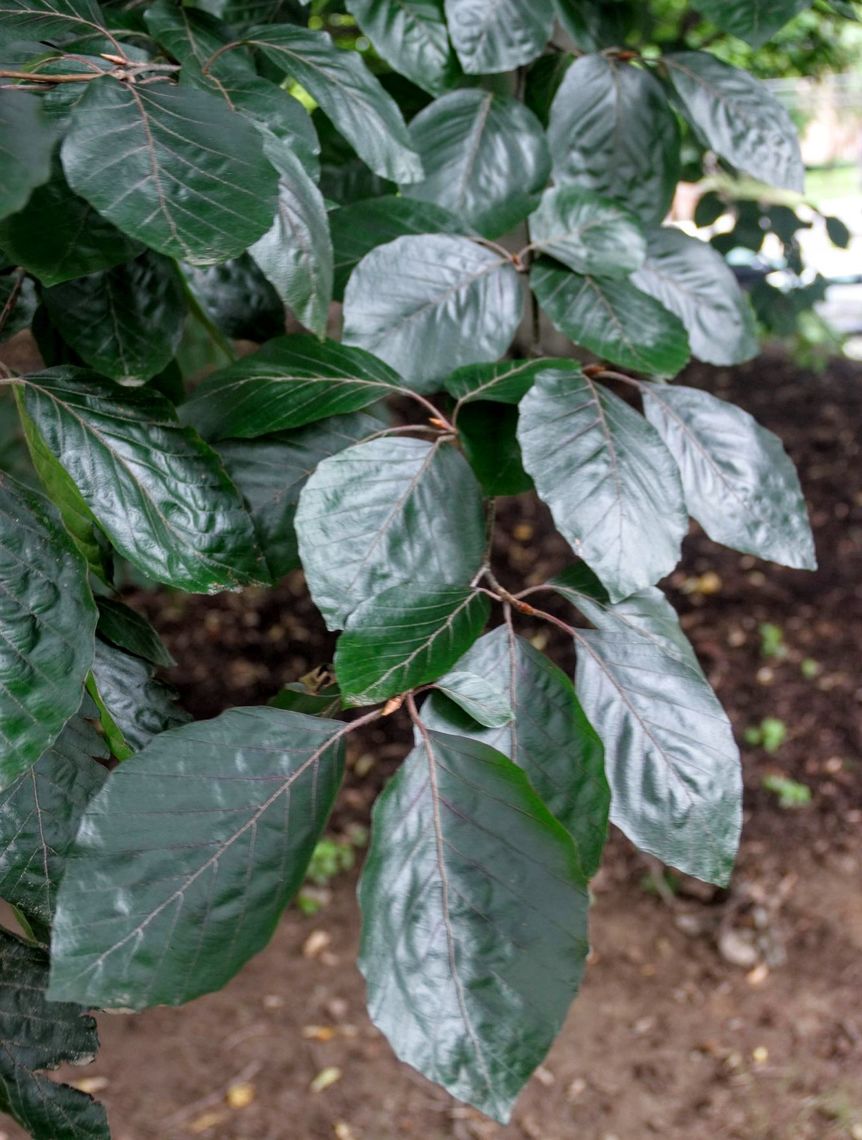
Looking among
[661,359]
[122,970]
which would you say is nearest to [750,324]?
[661,359]

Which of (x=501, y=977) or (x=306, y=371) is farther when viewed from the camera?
(x=306, y=371)

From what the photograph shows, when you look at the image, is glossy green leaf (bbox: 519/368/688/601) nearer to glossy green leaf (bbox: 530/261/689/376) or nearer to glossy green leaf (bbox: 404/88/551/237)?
glossy green leaf (bbox: 530/261/689/376)

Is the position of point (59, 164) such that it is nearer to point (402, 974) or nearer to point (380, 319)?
point (380, 319)

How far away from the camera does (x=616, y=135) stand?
1.17m

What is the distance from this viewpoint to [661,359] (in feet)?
3.16

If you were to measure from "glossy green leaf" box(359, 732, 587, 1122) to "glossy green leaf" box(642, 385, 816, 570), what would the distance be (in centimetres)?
36

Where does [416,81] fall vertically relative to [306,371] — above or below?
above

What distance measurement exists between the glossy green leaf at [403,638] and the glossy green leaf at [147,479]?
→ 0.11 metres

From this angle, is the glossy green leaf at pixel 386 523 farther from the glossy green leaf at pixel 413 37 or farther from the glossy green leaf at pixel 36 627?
the glossy green leaf at pixel 413 37

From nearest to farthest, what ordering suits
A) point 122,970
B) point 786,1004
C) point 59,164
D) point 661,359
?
point 122,970 < point 59,164 < point 661,359 < point 786,1004

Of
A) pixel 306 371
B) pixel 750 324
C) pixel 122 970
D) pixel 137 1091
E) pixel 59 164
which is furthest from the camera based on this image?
pixel 137 1091

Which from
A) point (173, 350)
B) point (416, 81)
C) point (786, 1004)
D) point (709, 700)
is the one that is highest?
point (416, 81)

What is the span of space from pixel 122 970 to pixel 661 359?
676 millimetres

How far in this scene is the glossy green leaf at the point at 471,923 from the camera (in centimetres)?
58
